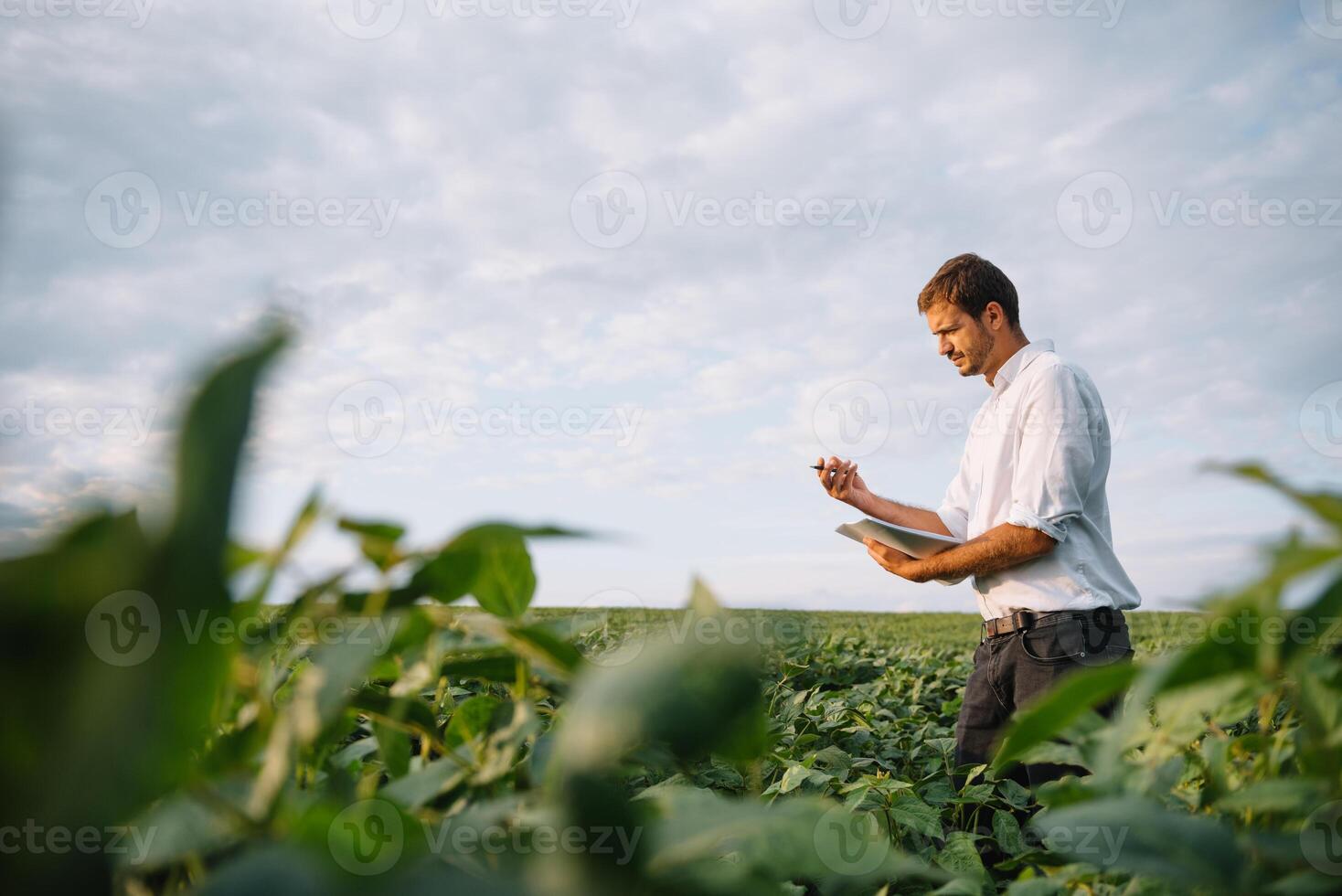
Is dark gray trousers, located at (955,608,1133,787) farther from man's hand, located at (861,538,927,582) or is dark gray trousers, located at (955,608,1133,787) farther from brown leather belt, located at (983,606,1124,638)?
man's hand, located at (861,538,927,582)

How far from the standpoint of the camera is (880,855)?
725 millimetres

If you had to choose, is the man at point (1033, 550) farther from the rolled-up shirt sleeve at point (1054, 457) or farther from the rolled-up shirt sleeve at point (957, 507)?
the rolled-up shirt sleeve at point (957, 507)

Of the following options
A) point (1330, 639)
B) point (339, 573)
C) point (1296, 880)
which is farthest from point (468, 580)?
point (1330, 639)

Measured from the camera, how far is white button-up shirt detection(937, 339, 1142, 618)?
3340 mm

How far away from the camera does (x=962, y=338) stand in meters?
4.15

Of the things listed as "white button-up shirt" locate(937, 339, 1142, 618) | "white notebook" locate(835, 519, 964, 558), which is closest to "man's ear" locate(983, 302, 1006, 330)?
"white button-up shirt" locate(937, 339, 1142, 618)

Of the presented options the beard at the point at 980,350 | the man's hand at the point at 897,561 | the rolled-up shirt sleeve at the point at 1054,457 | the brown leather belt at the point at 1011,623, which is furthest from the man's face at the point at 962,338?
the brown leather belt at the point at 1011,623

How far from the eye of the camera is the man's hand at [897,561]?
3.70 meters

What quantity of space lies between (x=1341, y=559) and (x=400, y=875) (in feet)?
1.99

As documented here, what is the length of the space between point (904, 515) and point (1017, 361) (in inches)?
37.7

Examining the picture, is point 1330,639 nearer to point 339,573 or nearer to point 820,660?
point 339,573

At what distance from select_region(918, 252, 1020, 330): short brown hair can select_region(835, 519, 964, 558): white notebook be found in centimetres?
115

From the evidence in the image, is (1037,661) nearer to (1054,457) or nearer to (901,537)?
(901,537)

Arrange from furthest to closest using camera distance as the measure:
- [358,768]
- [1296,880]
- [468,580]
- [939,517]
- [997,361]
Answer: [939,517] < [997,361] < [358,768] < [468,580] < [1296,880]
